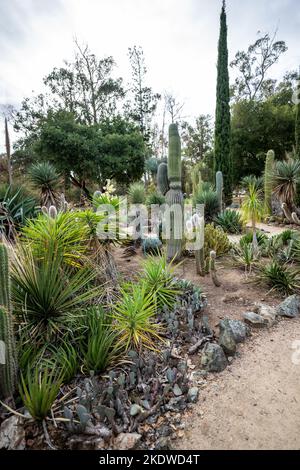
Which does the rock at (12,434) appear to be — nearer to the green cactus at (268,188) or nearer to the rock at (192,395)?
the rock at (192,395)

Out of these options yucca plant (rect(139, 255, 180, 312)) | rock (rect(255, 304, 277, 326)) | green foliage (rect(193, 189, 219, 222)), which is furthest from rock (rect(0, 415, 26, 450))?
green foliage (rect(193, 189, 219, 222))

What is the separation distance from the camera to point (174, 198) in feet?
15.3

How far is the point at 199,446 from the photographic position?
1.68 meters

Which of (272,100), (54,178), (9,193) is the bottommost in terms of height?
(9,193)

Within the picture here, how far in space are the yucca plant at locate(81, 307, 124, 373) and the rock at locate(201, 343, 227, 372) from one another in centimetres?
81

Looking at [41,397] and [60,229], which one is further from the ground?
[60,229]

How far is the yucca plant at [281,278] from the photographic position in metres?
3.62

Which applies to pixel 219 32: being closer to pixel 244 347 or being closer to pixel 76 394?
pixel 244 347

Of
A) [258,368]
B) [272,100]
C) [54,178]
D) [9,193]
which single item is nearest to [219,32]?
[272,100]

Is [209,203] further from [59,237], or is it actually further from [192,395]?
[192,395]

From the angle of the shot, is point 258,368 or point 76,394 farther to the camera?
point 258,368

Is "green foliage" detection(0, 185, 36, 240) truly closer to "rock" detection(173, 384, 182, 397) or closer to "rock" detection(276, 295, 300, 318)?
"rock" detection(173, 384, 182, 397)
